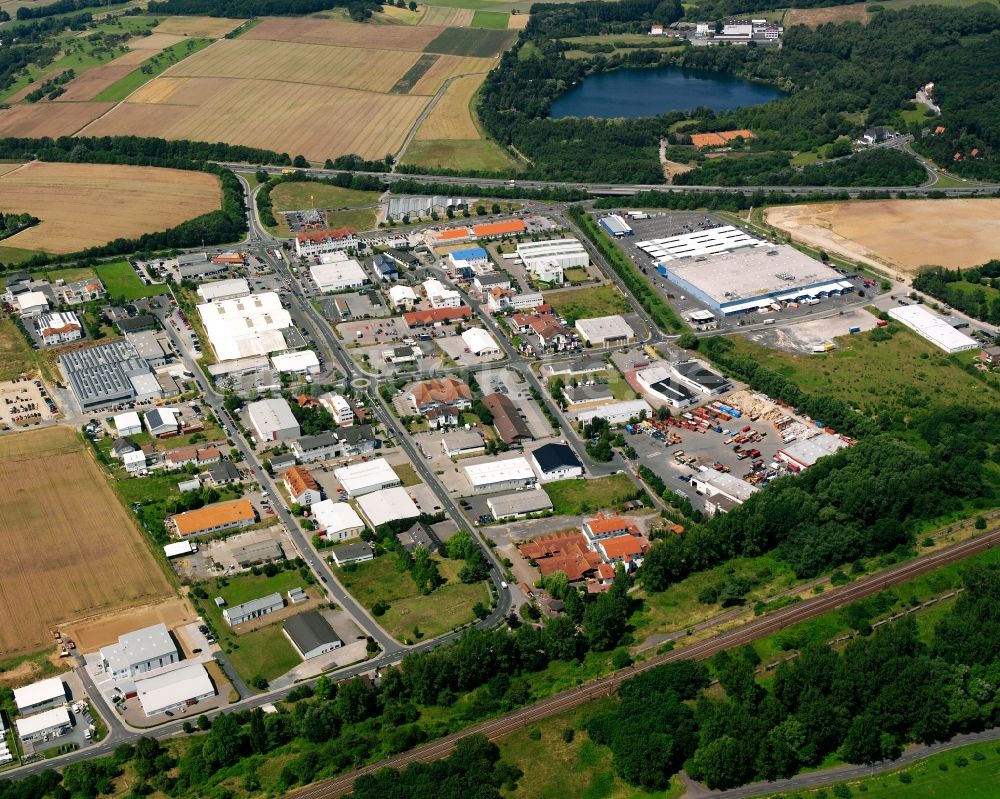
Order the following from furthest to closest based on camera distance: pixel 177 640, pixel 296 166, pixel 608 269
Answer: pixel 296 166, pixel 608 269, pixel 177 640

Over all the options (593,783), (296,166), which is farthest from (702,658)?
(296,166)

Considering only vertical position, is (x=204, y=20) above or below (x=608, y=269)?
above

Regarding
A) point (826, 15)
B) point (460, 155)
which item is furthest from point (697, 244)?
point (826, 15)

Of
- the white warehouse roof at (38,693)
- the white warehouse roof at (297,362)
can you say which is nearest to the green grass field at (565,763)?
the white warehouse roof at (38,693)

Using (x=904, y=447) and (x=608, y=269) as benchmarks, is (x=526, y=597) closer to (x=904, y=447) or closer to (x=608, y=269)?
(x=904, y=447)

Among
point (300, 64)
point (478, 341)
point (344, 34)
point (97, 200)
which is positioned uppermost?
point (344, 34)

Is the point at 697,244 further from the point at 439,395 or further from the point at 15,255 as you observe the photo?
the point at 15,255

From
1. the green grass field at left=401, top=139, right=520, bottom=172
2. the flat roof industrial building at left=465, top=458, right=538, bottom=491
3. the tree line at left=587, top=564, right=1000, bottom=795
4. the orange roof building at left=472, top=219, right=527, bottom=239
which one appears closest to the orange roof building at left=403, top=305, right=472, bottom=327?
the orange roof building at left=472, top=219, right=527, bottom=239
